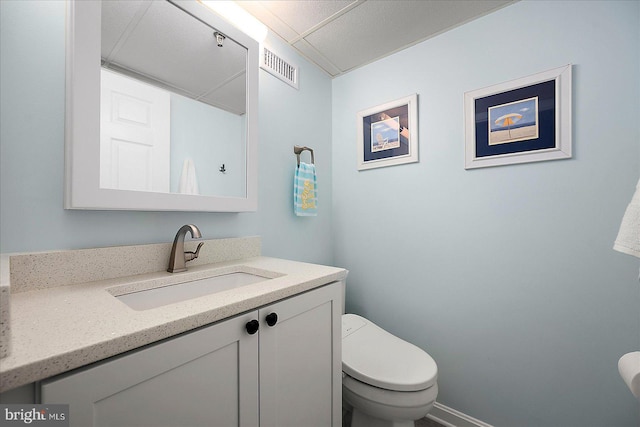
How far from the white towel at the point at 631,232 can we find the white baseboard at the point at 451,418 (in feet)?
3.52

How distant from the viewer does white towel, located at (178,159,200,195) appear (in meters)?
1.06

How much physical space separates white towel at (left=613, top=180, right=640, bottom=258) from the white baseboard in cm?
107

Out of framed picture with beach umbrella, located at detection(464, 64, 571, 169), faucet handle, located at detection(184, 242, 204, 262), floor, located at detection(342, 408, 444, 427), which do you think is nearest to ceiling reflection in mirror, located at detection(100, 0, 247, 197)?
faucet handle, located at detection(184, 242, 204, 262)

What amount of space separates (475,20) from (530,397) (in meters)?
1.89

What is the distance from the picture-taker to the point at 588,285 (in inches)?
43.7

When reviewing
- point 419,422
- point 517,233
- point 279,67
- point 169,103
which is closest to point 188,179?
point 169,103

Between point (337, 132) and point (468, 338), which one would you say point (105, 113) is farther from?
point (468, 338)

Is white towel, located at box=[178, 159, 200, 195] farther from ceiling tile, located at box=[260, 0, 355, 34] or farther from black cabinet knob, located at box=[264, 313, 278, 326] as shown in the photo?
ceiling tile, located at box=[260, 0, 355, 34]

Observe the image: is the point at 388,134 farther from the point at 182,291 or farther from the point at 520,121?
the point at 182,291

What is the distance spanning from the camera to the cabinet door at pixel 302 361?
0.75m

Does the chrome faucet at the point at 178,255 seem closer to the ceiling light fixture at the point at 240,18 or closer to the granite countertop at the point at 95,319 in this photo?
the granite countertop at the point at 95,319

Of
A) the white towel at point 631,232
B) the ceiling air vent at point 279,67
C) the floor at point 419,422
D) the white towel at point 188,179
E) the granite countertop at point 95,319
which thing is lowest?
the floor at point 419,422

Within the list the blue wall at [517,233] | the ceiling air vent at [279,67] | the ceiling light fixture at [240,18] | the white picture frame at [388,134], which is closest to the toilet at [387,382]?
the blue wall at [517,233]

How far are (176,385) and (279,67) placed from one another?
61.3 inches
